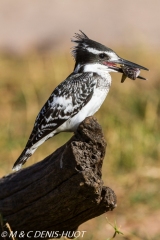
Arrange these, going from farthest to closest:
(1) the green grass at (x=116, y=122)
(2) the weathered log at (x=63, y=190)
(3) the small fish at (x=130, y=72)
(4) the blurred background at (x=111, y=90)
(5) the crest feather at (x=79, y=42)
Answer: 1. (1) the green grass at (x=116, y=122)
2. (4) the blurred background at (x=111, y=90)
3. (5) the crest feather at (x=79, y=42)
4. (3) the small fish at (x=130, y=72)
5. (2) the weathered log at (x=63, y=190)

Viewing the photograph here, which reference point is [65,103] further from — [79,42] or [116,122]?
[116,122]

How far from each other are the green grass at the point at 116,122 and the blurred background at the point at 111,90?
0.4 inches

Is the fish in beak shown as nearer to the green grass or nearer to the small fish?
the small fish

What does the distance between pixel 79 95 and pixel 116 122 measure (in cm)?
337

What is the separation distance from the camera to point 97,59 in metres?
6.17

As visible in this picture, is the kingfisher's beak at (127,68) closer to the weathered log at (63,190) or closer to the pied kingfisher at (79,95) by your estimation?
the pied kingfisher at (79,95)

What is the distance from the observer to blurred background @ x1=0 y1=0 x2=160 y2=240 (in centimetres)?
768

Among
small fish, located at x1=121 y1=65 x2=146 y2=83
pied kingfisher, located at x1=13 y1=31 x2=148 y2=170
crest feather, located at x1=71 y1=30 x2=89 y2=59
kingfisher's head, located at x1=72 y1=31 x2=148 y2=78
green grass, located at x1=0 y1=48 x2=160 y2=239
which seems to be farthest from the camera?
green grass, located at x1=0 y1=48 x2=160 y2=239

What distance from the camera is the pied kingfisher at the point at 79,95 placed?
19.3 feet

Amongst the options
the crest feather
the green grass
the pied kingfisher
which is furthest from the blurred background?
the crest feather

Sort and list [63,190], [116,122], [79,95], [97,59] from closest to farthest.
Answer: [63,190] < [79,95] < [97,59] < [116,122]

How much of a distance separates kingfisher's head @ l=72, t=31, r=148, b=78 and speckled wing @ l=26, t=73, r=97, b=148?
4.5 inches

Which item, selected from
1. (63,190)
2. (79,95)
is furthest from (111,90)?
(63,190)

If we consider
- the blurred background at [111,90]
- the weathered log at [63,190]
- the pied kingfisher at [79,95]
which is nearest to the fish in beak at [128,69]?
the pied kingfisher at [79,95]
